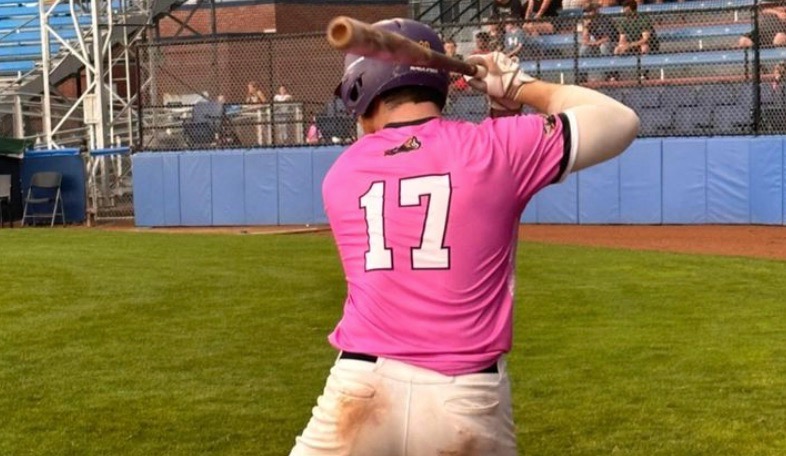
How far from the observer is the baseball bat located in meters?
2.43

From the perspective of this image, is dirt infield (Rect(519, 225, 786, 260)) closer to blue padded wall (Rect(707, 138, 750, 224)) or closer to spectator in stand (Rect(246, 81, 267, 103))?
blue padded wall (Rect(707, 138, 750, 224))

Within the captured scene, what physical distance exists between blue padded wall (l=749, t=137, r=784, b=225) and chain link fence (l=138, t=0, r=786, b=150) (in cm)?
34

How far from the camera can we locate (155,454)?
6.10 m

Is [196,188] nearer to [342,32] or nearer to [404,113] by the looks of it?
[404,113]

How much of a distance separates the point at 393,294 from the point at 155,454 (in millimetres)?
3532

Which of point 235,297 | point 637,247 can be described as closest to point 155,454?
point 235,297

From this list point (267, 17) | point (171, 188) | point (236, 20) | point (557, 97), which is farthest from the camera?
point (236, 20)

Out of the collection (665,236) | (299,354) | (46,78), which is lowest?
(665,236)

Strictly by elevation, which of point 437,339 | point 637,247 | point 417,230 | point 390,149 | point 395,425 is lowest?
point 637,247

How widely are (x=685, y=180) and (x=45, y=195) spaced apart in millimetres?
11106

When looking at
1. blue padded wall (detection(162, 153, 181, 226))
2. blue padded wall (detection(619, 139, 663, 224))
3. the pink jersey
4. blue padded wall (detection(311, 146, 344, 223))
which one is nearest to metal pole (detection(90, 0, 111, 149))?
blue padded wall (detection(162, 153, 181, 226))

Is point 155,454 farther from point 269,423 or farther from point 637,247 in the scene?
point 637,247

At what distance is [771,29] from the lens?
19.2 m

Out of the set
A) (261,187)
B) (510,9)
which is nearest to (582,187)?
(261,187)
